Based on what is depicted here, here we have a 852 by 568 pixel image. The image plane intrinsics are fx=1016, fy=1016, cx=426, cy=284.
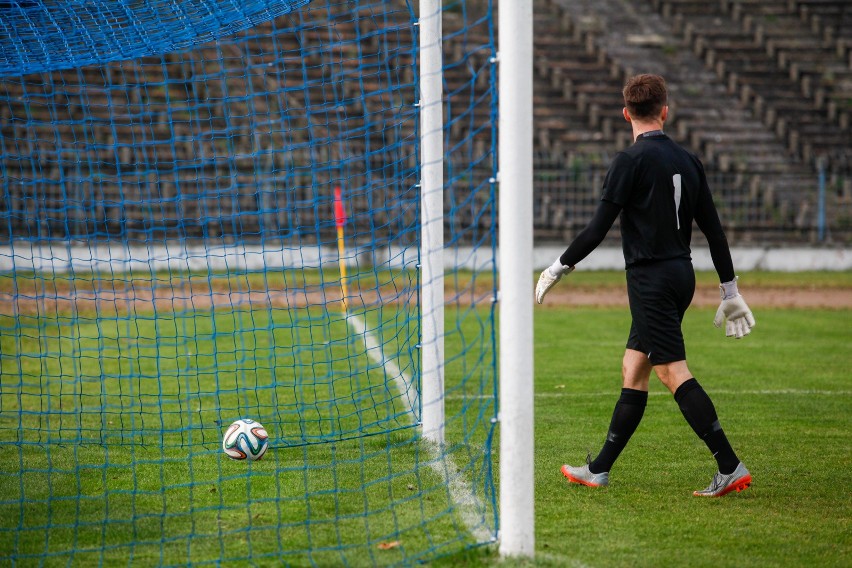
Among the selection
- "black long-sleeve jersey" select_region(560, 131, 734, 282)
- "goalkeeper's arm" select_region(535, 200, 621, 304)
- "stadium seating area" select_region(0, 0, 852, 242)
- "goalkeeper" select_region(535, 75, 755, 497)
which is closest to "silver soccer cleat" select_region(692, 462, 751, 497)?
"goalkeeper" select_region(535, 75, 755, 497)

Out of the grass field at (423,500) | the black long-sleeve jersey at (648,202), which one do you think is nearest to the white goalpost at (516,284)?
the grass field at (423,500)

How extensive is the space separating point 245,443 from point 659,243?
243 centimetres

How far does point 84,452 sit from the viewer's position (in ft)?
19.2

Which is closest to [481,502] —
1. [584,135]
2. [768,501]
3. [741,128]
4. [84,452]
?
[768,501]

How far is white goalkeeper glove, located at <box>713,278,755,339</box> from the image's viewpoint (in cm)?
498

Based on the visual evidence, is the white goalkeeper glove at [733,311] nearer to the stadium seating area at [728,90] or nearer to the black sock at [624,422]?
the black sock at [624,422]

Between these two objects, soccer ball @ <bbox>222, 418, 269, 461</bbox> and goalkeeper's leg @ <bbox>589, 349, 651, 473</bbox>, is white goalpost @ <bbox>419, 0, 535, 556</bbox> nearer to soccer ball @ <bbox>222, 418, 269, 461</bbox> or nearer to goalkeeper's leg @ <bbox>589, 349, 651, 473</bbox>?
goalkeeper's leg @ <bbox>589, 349, 651, 473</bbox>

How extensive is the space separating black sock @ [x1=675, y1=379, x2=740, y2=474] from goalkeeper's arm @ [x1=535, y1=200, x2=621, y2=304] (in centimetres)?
78

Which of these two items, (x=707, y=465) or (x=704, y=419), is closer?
(x=704, y=419)

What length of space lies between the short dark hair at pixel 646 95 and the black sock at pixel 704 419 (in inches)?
50.7

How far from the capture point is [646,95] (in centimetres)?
477

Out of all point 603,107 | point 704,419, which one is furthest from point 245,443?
point 603,107

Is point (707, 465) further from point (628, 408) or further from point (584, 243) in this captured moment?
point (584, 243)

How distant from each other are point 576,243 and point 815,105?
2339 cm
